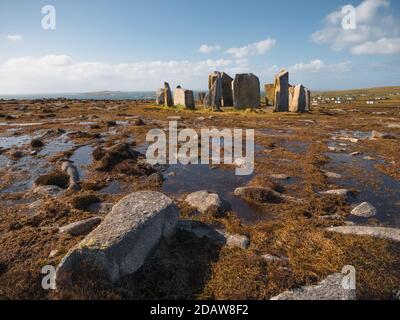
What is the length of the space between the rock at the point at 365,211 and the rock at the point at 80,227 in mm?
10007

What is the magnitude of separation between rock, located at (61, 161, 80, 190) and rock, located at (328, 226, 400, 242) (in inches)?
469

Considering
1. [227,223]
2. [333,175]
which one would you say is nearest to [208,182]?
[227,223]

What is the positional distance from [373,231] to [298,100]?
42127 millimetres

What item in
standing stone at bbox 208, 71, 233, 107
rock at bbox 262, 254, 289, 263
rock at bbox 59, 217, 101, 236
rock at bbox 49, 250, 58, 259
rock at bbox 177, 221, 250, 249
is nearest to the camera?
rock at bbox 262, 254, 289, 263

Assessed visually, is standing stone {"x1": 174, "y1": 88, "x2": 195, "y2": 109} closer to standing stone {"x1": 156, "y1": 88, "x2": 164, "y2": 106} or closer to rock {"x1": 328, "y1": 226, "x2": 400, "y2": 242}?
standing stone {"x1": 156, "y1": 88, "x2": 164, "y2": 106}

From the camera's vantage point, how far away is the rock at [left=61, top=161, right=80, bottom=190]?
14.9 metres

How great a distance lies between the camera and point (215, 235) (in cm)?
988

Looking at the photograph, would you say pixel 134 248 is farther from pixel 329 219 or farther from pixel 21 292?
pixel 329 219

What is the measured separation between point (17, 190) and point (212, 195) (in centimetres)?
991

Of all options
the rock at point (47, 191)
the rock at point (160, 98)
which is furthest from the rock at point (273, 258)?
the rock at point (160, 98)

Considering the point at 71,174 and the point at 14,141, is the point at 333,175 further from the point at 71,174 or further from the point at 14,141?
the point at 14,141

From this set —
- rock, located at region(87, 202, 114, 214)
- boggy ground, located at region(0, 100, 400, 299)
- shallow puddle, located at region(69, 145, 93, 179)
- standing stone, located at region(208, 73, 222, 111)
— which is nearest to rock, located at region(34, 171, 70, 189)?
boggy ground, located at region(0, 100, 400, 299)

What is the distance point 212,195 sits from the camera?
41.4 feet
